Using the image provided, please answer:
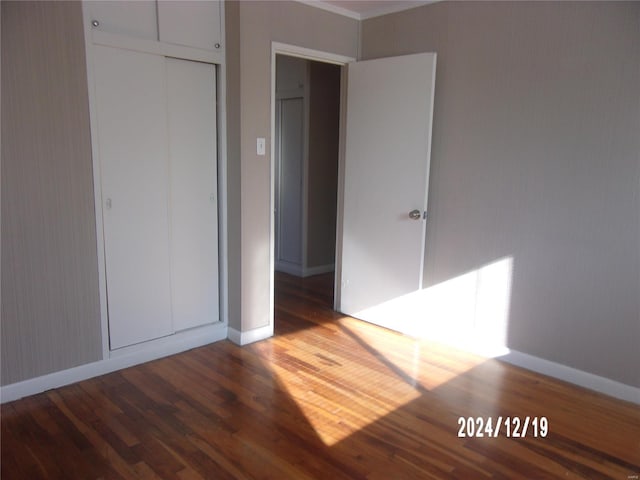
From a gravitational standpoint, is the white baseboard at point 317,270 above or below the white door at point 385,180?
below

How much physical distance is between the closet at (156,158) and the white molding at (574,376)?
217cm

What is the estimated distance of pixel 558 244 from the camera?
9.50ft

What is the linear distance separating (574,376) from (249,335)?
2145 mm

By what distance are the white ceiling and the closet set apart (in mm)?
869

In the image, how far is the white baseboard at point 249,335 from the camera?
11.2ft

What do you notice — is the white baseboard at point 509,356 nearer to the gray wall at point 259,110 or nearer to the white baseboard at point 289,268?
the gray wall at point 259,110

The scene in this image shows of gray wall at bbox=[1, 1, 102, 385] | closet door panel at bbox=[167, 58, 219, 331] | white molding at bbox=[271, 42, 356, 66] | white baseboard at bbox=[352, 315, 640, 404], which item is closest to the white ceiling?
white molding at bbox=[271, 42, 356, 66]

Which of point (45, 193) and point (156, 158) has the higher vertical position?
point (156, 158)

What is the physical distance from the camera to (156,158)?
9.88ft

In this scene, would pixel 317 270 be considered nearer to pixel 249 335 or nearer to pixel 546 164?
pixel 249 335

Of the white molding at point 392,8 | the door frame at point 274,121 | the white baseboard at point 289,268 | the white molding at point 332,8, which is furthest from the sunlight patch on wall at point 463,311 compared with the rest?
the white molding at point 332,8

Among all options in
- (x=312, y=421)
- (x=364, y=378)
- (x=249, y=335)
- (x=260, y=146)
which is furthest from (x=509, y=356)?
(x=260, y=146)
